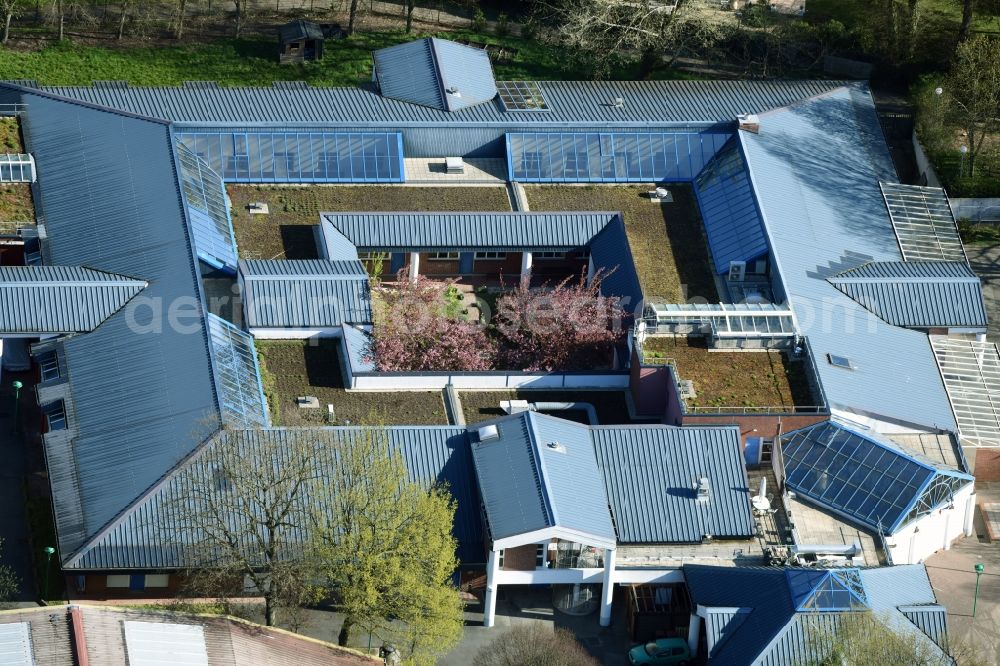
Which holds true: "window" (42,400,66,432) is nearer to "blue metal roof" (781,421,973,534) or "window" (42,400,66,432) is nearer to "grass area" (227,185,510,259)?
"grass area" (227,185,510,259)

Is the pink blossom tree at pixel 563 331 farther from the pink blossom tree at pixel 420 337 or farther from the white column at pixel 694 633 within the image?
the white column at pixel 694 633

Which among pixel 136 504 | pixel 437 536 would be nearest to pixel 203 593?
pixel 136 504

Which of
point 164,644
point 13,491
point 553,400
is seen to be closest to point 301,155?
point 553,400

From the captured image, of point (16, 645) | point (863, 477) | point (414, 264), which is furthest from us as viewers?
point (414, 264)

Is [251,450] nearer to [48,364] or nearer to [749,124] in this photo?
[48,364]

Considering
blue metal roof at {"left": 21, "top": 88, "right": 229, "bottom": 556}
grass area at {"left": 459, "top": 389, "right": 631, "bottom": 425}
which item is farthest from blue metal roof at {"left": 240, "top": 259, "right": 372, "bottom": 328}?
grass area at {"left": 459, "top": 389, "right": 631, "bottom": 425}

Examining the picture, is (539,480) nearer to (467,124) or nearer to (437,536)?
(437,536)
